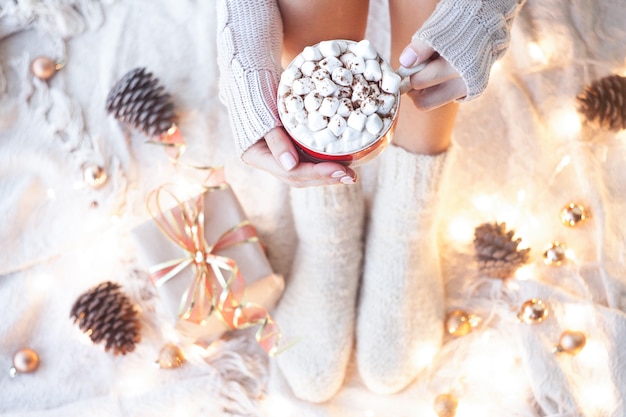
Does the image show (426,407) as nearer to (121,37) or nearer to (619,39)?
(619,39)

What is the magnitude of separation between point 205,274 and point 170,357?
15 cm

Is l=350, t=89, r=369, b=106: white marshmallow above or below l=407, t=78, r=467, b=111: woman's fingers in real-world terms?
above

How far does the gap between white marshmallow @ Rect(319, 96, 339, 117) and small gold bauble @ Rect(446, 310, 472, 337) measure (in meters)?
0.50

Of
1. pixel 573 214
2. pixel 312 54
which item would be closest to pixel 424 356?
pixel 573 214

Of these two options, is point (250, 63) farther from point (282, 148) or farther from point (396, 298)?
point (396, 298)

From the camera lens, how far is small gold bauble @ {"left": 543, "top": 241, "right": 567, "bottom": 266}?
95cm

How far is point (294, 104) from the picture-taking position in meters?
0.57

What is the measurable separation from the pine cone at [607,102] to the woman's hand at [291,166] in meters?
0.54

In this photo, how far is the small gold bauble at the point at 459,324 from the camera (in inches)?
37.2

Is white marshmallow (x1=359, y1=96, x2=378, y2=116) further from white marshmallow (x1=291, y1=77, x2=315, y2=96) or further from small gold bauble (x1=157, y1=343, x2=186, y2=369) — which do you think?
small gold bauble (x1=157, y1=343, x2=186, y2=369)

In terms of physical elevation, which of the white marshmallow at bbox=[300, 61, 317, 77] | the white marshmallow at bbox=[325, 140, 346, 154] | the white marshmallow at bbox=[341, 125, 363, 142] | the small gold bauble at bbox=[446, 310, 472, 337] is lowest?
the small gold bauble at bbox=[446, 310, 472, 337]

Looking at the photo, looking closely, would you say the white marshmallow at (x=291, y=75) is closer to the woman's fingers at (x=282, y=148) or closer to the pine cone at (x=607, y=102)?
the woman's fingers at (x=282, y=148)

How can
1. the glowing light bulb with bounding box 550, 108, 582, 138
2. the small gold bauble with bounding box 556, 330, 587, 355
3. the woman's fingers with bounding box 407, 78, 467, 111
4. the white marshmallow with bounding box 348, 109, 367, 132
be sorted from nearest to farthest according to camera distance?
the white marshmallow with bounding box 348, 109, 367, 132
the woman's fingers with bounding box 407, 78, 467, 111
the small gold bauble with bounding box 556, 330, 587, 355
the glowing light bulb with bounding box 550, 108, 582, 138

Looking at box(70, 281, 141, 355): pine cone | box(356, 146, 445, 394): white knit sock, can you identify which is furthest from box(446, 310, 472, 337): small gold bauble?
box(70, 281, 141, 355): pine cone
